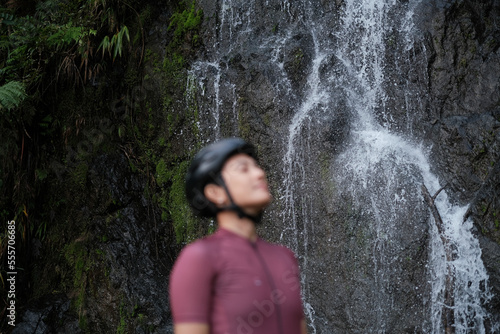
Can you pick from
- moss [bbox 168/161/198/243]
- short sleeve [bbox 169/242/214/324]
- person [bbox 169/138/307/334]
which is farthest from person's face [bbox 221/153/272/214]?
moss [bbox 168/161/198/243]

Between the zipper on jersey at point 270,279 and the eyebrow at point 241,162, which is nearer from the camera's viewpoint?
the zipper on jersey at point 270,279

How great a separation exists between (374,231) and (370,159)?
0.74 m

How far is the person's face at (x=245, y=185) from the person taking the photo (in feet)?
6.14

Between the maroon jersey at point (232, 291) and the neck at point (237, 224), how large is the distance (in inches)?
2.2

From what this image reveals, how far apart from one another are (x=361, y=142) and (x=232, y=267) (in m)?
4.02

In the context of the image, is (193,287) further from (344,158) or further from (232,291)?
(344,158)

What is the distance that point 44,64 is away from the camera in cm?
690

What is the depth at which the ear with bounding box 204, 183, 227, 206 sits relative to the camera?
1.90 meters

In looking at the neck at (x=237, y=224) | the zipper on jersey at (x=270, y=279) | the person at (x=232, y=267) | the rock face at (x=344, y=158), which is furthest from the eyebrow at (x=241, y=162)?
the rock face at (x=344, y=158)

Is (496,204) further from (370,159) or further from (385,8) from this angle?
(385,8)

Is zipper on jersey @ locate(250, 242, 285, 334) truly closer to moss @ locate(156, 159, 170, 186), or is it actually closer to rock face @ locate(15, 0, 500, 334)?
rock face @ locate(15, 0, 500, 334)

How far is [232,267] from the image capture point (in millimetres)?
1749

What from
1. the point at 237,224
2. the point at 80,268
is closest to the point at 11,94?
the point at 80,268

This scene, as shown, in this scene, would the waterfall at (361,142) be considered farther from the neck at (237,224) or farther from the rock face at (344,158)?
the neck at (237,224)
